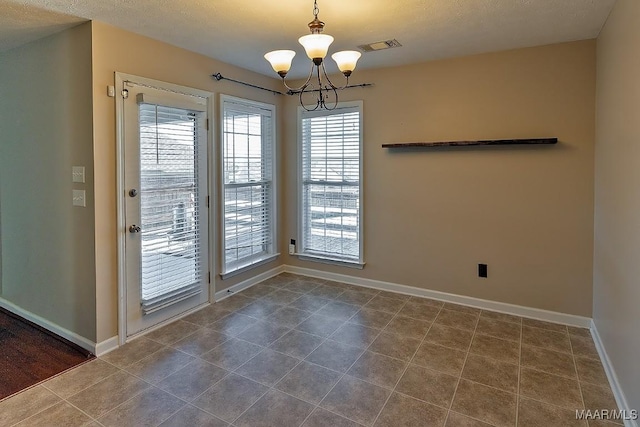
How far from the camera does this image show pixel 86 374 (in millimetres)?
2504

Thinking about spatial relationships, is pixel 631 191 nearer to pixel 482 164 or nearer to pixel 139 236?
pixel 482 164

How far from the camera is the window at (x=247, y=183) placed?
3.88 m

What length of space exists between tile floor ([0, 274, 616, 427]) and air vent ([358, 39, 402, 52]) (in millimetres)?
2389

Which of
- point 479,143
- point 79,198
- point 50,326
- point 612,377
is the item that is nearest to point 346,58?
point 479,143

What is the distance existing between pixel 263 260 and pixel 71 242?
6.61ft

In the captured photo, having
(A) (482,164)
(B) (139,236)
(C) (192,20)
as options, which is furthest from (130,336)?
(A) (482,164)

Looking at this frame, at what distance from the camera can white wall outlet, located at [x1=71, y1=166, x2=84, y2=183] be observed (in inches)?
109

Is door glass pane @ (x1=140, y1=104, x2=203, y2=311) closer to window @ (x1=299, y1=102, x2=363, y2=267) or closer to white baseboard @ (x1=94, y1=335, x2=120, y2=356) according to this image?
white baseboard @ (x1=94, y1=335, x2=120, y2=356)

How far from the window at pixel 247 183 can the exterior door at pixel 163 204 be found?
0.35m

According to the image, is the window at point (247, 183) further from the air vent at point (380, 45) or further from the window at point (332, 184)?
the air vent at point (380, 45)

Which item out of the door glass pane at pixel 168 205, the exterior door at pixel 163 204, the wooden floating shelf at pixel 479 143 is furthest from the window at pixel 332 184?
the door glass pane at pixel 168 205

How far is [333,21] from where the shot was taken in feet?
8.82

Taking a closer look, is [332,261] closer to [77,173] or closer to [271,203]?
[271,203]

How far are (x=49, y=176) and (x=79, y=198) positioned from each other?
18.1 inches
